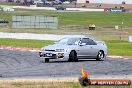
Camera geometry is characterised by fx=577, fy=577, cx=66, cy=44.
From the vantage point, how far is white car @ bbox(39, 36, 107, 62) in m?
28.5

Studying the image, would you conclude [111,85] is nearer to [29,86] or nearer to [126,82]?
[126,82]

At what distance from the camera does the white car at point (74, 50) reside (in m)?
28.5

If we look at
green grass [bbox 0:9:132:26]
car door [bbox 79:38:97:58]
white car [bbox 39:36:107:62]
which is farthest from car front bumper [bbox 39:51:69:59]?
green grass [bbox 0:9:132:26]

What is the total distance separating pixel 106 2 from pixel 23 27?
12013cm

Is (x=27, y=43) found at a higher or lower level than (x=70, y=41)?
lower

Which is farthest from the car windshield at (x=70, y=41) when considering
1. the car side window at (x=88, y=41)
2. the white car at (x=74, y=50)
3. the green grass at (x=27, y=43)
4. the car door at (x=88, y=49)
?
the green grass at (x=27, y=43)

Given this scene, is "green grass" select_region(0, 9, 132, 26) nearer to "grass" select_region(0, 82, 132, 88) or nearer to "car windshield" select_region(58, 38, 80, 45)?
"car windshield" select_region(58, 38, 80, 45)

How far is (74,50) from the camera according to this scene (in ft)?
95.6

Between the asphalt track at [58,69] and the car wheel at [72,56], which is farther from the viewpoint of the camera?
the car wheel at [72,56]

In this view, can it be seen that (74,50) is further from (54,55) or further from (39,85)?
(39,85)

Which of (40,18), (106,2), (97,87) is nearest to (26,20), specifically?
(40,18)

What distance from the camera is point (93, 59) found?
31438mm

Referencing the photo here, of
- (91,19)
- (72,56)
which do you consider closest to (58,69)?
(72,56)

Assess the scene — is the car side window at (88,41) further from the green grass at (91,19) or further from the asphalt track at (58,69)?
the green grass at (91,19)
